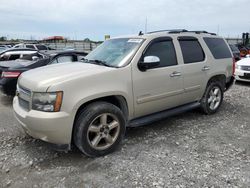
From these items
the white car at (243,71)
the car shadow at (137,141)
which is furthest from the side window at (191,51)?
the white car at (243,71)

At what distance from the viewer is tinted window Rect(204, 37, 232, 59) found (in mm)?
5075

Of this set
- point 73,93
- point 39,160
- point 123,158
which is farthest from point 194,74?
point 39,160

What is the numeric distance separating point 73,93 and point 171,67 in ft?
6.24

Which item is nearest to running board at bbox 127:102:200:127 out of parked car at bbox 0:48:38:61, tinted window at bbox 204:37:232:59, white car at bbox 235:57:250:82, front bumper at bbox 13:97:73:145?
front bumper at bbox 13:97:73:145

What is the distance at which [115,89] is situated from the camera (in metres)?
3.42

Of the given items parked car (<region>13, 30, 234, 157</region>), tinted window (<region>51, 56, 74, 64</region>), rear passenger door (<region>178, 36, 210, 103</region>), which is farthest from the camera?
tinted window (<region>51, 56, 74, 64</region>)

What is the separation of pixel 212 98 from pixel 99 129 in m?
3.05

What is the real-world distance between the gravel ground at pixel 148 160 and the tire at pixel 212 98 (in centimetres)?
53

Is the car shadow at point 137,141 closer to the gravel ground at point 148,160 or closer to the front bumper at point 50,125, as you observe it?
the gravel ground at point 148,160

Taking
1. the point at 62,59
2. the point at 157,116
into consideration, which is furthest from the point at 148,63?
the point at 62,59

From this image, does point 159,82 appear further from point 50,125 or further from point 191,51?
point 50,125

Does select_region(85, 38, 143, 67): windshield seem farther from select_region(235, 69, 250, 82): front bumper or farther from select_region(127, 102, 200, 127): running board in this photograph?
select_region(235, 69, 250, 82): front bumper

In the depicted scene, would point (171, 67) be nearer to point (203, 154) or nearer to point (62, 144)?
point (203, 154)

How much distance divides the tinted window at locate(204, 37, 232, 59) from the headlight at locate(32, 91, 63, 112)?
349cm
